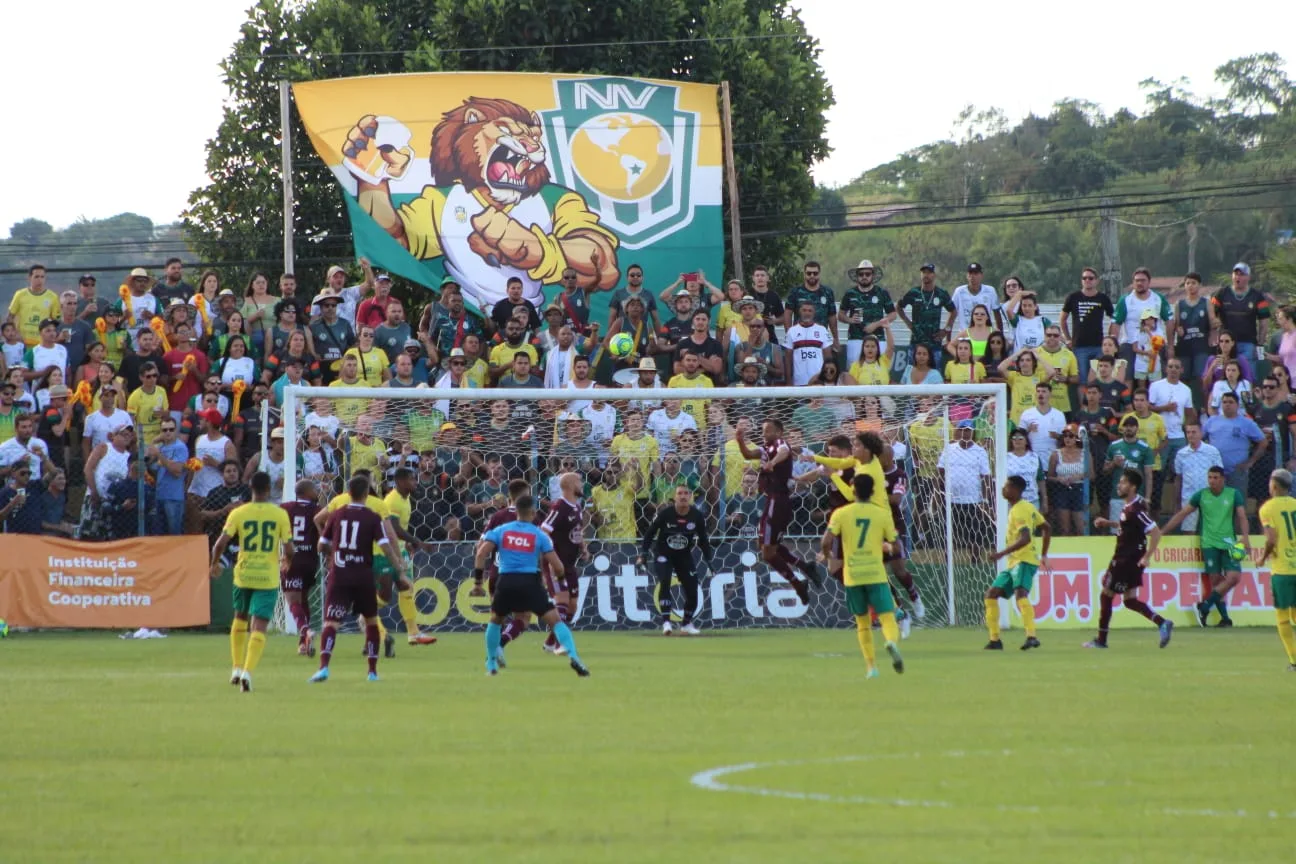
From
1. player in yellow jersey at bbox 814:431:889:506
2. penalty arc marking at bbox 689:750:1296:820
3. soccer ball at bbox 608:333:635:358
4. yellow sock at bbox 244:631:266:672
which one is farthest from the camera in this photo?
soccer ball at bbox 608:333:635:358

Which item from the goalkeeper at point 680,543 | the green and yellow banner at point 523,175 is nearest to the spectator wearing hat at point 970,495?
the goalkeeper at point 680,543

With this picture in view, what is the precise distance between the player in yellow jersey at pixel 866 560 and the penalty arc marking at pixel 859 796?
519 cm

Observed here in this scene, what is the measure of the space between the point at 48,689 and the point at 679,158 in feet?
53.2

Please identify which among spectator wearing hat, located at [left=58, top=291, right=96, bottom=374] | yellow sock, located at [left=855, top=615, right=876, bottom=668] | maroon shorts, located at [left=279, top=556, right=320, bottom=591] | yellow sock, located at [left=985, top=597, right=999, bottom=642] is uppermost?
spectator wearing hat, located at [left=58, top=291, right=96, bottom=374]

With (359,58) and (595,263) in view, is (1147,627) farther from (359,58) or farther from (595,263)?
(359,58)

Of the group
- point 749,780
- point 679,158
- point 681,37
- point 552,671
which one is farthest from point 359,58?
point 749,780

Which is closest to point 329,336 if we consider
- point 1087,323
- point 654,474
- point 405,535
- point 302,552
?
point 654,474

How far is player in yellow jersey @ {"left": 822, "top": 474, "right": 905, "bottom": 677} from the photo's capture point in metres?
15.4

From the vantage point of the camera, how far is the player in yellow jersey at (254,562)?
48.9 feet

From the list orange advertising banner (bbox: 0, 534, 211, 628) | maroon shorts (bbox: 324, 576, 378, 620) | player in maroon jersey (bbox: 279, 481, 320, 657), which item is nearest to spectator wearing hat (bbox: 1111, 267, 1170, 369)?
player in maroon jersey (bbox: 279, 481, 320, 657)

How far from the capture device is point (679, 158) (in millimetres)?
28438

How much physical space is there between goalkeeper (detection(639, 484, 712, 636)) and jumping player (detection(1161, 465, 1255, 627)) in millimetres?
6128

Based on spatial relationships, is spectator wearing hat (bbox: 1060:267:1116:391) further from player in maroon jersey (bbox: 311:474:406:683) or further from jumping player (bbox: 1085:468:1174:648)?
player in maroon jersey (bbox: 311:474:406:683)

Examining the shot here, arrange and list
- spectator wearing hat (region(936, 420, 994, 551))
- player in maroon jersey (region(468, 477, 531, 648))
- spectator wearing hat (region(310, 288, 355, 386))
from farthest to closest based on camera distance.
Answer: spectator wearing hat (region(310, 288, 355, 386))
spectator wearing hat (region(936, 420, 994, 551))
player in maroon jersey (region(468, 477, 531, 648))
